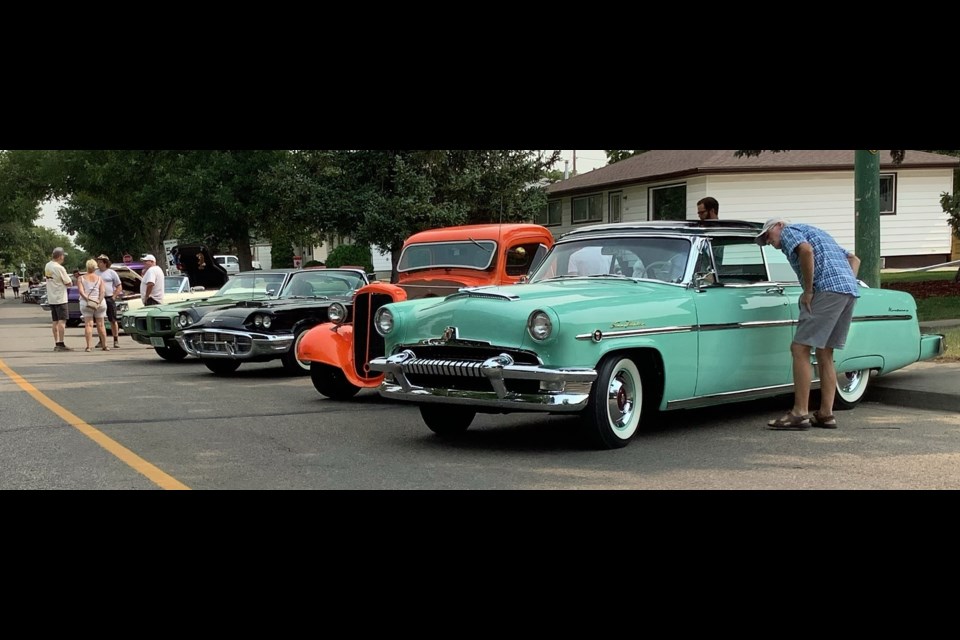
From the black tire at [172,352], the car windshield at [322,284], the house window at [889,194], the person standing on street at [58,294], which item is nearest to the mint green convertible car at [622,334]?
the car windshield at [322,284]

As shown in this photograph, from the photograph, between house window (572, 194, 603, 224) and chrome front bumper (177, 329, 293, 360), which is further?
house window (572, 194, 603, 224)

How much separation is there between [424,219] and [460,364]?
843 inches

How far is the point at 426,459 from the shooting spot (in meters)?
7.44

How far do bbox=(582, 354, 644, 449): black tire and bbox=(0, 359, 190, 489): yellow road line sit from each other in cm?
282

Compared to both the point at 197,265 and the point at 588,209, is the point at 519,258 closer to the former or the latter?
the point at 197,265

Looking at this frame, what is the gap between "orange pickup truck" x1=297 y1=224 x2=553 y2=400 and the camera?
10.2 meters

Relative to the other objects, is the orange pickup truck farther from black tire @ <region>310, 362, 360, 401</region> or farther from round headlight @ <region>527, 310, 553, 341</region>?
round headlight @ <region>527, 310, 553, 341</region>

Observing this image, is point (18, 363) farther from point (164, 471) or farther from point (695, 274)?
point (695, 274)

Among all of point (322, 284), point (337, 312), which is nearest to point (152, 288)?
point (322, 284)

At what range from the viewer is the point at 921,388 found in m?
9.77

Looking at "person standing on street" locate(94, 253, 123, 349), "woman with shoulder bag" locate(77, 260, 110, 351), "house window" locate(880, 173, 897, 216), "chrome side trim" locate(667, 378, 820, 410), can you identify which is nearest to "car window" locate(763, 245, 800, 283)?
"chrome side trim" locate(667, 378, 820, 410)

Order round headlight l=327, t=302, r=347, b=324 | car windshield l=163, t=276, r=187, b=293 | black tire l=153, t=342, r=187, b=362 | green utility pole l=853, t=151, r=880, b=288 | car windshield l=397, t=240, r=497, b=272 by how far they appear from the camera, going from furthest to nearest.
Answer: car windshield l=163, t=276, r=187, b=293 < black tire l=153, t=342, r=187, b=362 < car windshield l=397, t=240, r=497, b=272 < green utility pole l=853, t=151, r=880, b=288 < round headlight l=327, t=302, r=347, b=324

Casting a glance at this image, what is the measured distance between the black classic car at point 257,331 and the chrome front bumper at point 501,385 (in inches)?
201
